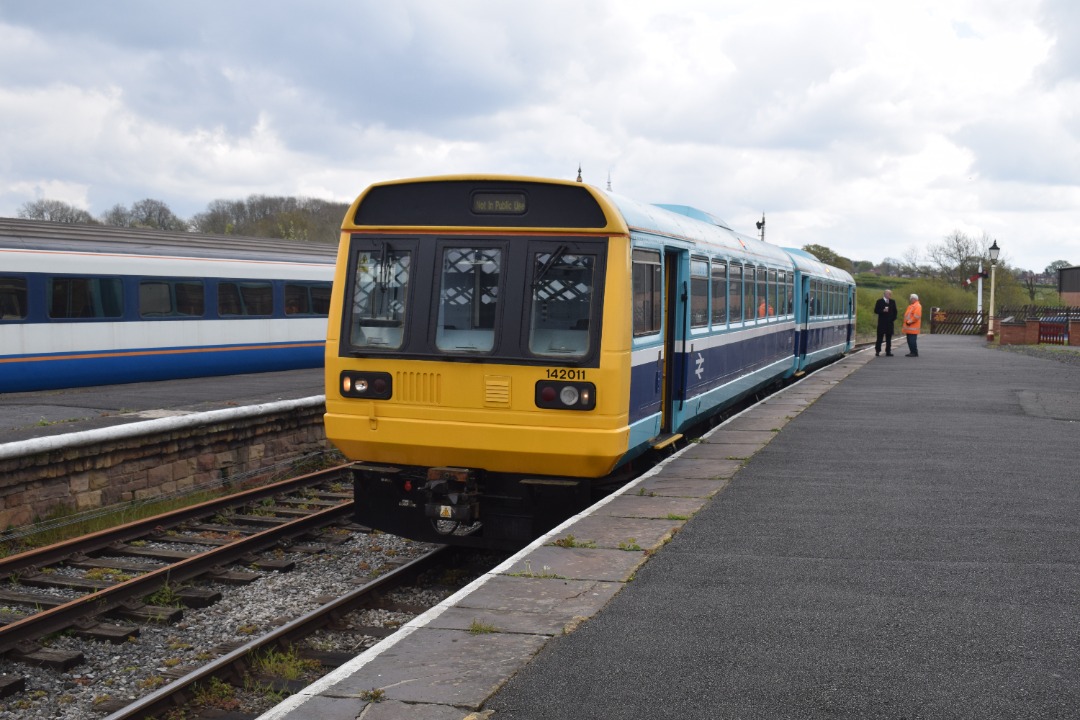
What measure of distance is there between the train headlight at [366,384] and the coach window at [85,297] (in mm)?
10336

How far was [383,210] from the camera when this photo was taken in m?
7.55

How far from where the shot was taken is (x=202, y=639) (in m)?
6.30

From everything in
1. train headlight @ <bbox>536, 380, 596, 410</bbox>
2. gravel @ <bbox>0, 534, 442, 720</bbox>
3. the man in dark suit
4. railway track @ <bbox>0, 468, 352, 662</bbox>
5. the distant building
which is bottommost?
gravel @ <bbox>0, 534, 442, 720</bbox>

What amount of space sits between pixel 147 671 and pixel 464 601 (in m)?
1.92

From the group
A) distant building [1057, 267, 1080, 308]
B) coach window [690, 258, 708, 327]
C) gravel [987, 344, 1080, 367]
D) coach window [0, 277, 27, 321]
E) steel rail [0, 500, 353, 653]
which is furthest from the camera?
distant building [1057, 267, 1080, 308]

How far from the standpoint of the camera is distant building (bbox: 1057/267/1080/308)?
85.9m

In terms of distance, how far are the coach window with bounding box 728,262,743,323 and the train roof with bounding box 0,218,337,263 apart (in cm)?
1061

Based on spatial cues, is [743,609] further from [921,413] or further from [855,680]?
[921,413]

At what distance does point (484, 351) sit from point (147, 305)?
40.3ft

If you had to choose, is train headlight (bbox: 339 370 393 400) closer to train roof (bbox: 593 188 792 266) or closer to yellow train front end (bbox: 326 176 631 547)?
yellow train front end (bbox: 326 176 631 547)

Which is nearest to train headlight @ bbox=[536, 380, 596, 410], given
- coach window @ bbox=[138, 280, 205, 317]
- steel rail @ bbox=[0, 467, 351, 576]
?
steel rail @ bbox=[0, 467, 351, 576]

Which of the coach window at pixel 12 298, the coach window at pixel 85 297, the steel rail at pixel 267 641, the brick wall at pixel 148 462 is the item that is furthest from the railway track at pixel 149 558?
the coach window at pixel 85 297

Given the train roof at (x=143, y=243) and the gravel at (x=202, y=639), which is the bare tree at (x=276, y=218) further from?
the gravel at (x=202, y=639)

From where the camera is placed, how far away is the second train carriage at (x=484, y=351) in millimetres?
7082
